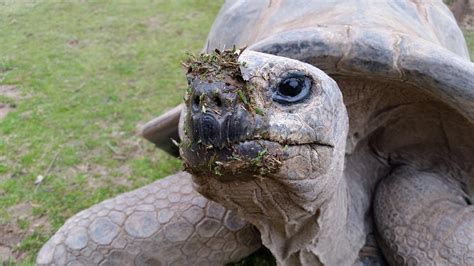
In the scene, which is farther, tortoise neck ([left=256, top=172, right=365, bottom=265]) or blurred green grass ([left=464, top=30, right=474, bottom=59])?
blurred green grass ([left=464, top=30, right=474, bottom=59])

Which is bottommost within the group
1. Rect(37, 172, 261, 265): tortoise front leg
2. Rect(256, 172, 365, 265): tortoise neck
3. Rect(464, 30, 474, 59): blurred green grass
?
Rect(464, 30, 474, 59): blurred green grass

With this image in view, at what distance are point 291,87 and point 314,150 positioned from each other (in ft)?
0.45

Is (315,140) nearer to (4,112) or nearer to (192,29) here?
(4,112)

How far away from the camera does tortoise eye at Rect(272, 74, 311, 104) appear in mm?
953

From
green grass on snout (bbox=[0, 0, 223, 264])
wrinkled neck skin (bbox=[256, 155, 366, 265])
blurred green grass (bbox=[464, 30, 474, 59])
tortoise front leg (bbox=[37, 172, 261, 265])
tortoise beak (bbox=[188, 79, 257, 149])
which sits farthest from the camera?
blurred green grass (bbox=[464, 30, 474, 59])

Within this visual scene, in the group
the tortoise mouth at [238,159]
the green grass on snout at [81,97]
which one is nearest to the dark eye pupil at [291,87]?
the tortoise mouth at [238,159]

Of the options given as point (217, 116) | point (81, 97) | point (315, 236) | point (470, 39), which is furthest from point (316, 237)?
point (470, 39)

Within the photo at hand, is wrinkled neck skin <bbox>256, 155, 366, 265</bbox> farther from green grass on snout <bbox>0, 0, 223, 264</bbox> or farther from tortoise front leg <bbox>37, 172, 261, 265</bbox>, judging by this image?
green grass on snout <bbox>0, 0, 223, 264</bbox>

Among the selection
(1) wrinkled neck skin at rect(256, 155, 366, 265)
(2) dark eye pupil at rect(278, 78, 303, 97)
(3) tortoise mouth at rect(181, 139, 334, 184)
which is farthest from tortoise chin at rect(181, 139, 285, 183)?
(1) wrinkled neck skin at rect(256, 155, 366, 265)

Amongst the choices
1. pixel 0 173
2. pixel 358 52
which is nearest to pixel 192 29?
pixel 0 173

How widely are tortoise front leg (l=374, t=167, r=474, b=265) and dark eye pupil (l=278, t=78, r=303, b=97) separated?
2.63ft

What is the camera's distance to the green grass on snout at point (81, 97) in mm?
2562

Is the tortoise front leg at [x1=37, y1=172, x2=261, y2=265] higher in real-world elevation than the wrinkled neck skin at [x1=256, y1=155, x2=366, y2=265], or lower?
lower

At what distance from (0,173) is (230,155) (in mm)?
2262
